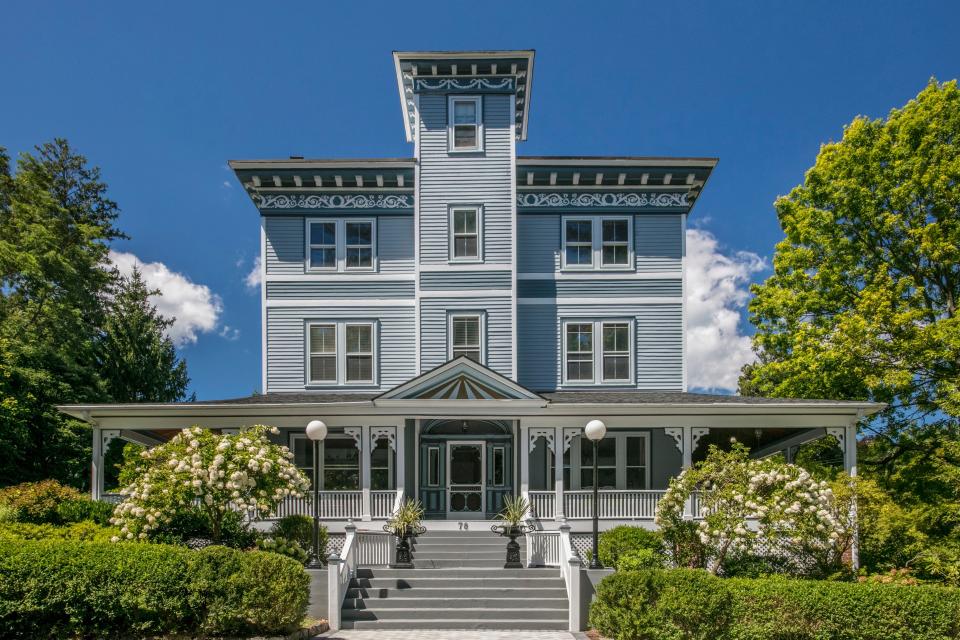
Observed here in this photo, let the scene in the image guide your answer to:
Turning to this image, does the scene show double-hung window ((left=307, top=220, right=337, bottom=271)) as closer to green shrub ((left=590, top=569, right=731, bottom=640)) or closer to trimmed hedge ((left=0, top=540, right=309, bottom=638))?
trimmed hedge ((left=0, top=540, right=309, bottom=638))

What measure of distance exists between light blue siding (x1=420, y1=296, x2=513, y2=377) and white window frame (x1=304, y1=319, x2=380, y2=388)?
1.55m

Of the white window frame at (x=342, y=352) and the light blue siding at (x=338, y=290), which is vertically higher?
the light blue siding at (x=338, y=290)

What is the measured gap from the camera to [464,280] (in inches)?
868

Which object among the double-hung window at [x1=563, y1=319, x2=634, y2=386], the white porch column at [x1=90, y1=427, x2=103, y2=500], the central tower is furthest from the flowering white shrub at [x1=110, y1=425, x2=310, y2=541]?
the double-hung window at [x1=563, y1=319, x2=634, y2=386]

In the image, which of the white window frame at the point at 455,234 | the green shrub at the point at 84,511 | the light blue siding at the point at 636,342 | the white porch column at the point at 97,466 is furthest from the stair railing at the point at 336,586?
the white window frame at the point at 455,234

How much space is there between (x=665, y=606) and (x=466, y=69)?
1605 cm

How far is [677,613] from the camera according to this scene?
12.1 metres

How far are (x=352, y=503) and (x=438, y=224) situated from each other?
8.24 metres

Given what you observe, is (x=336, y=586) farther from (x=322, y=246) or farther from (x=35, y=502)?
(x=322, y=246)

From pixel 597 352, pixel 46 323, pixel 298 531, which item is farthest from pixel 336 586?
pixel 46 323

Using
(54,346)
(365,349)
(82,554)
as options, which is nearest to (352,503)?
(365,349)

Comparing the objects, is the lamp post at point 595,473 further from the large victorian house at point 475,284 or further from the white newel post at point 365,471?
the large victorian house at point 475,284

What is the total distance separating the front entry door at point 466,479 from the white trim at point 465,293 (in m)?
4.15

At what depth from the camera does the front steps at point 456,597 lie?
14414 millimetres
